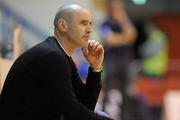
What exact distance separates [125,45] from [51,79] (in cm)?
434

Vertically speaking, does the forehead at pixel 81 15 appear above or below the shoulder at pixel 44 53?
above

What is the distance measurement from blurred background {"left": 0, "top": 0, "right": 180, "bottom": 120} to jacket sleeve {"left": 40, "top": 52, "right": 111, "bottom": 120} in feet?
2.97

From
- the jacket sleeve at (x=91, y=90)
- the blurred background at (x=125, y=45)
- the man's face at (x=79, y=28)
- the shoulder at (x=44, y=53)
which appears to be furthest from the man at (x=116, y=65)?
the shoulder at (x=44, y=53)

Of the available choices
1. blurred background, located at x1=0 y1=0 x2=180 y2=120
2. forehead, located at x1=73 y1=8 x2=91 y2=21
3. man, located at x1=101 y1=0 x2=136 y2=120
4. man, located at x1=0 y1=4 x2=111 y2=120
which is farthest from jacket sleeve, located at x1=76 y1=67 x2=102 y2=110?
man, located at x1=101 y1=0 x2=136 y2=120

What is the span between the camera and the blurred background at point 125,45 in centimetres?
618

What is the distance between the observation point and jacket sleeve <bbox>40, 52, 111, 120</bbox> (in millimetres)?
3008

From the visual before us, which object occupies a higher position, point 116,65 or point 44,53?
point 44,53

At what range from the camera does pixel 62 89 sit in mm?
3023

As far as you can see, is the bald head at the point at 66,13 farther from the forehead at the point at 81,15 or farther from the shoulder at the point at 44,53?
the shoulder at the point at 44,53

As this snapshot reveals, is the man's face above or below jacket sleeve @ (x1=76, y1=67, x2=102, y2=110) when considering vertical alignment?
above

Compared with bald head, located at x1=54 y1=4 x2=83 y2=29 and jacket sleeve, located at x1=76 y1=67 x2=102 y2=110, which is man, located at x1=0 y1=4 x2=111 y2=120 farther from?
jacket sleeve, located at x1=76 y1=67 x2=102 y2=110

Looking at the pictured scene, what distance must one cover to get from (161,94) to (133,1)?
3727 millimetres

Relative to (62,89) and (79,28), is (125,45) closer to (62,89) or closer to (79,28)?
(79,28)

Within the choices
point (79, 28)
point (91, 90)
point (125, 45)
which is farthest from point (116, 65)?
point (79, 28)
